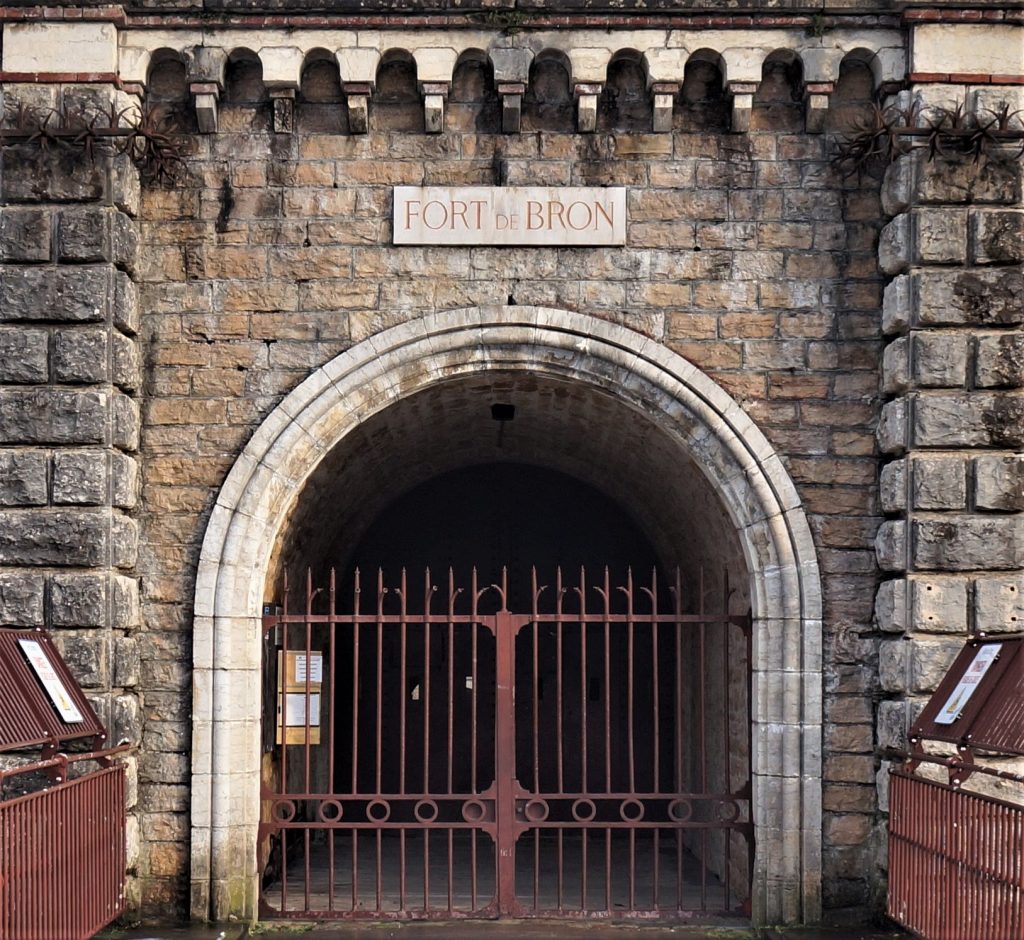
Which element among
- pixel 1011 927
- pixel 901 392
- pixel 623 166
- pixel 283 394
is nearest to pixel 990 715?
pixel 1011 927

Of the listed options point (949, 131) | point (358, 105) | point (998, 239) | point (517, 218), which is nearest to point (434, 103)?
point (358, 105)

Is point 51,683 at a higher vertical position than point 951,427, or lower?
lower

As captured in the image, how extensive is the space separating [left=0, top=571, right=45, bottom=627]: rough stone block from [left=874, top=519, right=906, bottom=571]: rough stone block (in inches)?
171

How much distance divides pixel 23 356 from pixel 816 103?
436 centimetres

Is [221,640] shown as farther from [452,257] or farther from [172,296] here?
[452,257]

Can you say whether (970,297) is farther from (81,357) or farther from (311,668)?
(81,357)

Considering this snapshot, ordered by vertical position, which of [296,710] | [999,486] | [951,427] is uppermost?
→ [951,427]

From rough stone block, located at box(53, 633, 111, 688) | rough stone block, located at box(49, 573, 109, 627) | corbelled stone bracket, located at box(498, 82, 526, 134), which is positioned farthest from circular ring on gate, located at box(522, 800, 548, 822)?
corbelled stone bracket, located at box(498, 82, 526, 134)

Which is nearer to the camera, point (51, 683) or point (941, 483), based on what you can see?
point (51, 683)

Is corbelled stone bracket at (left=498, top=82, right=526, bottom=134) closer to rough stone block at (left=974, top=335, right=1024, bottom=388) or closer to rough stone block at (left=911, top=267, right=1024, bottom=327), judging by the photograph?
rough stone block at (left=911, top=267, right=1024, bottom=327)

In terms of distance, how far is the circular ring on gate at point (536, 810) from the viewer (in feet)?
24.5

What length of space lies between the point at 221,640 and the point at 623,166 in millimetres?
3344

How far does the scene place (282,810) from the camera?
8250 millimetres

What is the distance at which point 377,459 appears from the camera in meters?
9.27
